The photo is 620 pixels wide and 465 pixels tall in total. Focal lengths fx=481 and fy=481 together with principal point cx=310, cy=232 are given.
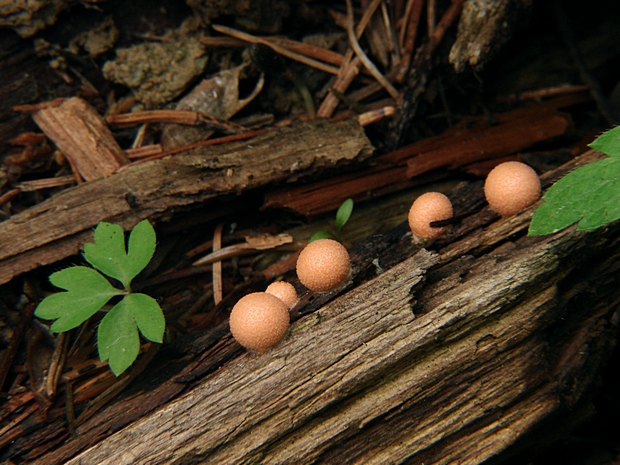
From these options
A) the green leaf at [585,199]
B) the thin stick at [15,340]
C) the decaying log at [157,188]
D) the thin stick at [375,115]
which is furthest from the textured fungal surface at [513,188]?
the thin stick at [15,340]

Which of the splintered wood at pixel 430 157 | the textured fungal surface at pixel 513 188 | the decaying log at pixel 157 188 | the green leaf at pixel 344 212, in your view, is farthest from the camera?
the splintered wood at pixel 430 157

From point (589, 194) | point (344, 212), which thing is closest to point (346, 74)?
point (344, 212)

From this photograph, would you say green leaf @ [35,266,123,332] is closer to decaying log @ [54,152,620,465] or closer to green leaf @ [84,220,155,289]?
green leaf @ [84,220,155,289]

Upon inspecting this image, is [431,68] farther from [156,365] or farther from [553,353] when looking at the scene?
[156,365]

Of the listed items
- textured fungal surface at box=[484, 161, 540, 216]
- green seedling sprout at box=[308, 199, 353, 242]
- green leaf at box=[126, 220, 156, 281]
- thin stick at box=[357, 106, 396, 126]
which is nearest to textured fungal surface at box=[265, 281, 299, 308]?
green seedling sprout at box=[308, 199, 353, 242]

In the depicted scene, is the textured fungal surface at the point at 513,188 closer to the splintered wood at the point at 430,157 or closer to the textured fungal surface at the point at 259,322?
the splintered wood at the point at 430,157
